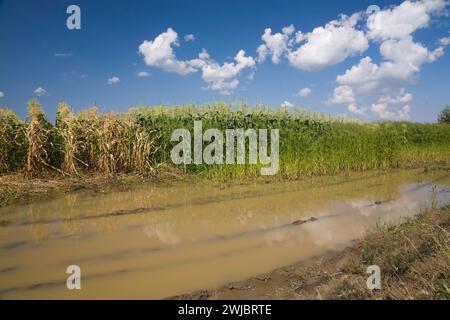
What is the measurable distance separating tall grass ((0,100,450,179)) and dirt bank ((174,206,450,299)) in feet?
22.3

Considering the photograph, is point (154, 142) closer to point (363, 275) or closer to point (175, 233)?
point (175, 233)

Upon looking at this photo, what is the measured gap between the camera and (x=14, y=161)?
11195 mm

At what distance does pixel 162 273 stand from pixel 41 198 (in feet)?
17.7

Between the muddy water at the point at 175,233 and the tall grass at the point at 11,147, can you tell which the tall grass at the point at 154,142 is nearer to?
the tall grass at the point at 11,147

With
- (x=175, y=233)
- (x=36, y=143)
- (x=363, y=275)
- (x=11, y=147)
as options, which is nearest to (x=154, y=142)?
(x=36, y=143)

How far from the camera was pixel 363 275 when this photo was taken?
4.70m

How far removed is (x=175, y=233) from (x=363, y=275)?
3.30m

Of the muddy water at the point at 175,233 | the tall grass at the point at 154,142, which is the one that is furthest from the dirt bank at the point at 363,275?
the tall grass at the point at 154,142

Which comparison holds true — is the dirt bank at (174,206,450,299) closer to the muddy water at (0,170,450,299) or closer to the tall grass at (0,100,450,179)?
the muddy water at (0,170,450,299)

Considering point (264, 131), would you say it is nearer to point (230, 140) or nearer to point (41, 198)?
point (230, 140)

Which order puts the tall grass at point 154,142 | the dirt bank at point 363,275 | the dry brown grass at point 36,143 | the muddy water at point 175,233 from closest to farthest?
the dirt bank at point 363,275, the muddy water at point 175,233, the dry brown grass at point 36,143, the tall grass at point 154,142

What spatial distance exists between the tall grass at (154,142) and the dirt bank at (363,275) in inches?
268

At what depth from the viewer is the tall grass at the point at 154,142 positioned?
11.3m
